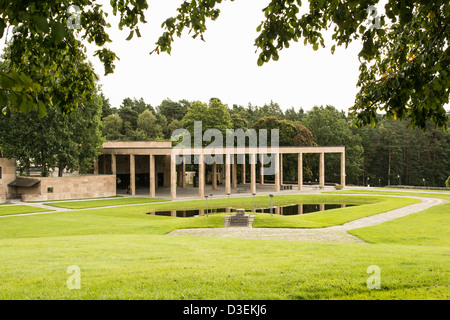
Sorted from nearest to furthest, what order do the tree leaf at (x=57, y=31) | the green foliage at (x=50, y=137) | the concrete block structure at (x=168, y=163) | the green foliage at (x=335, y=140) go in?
the tree leaf at (x=57, y=31), the green foliage at (x=50, y=137), the concrete block structure at (x=168, y=163), the green foliage at (x=335, y=140)

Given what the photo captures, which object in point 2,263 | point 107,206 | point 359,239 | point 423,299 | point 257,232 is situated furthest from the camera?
point 107,206

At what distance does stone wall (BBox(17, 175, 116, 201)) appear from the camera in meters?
42.3

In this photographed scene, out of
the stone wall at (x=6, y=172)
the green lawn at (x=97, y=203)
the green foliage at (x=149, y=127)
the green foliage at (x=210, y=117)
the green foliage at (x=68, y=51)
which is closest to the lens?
the green foliage at (x=68, y=51)

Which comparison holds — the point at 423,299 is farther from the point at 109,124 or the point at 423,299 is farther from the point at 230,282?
the point at 109,124

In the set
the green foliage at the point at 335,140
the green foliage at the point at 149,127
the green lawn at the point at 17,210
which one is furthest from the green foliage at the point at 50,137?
the green foliage at the point at 335,140

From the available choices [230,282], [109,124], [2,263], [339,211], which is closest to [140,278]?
[230,282]

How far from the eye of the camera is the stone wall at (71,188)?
4234 cm

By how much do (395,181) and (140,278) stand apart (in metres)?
76.4

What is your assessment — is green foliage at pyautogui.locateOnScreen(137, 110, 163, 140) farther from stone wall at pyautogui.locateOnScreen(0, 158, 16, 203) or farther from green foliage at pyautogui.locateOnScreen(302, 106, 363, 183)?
stone wall at pyautogui.locateOnScreen(0, 158, 16, 203)

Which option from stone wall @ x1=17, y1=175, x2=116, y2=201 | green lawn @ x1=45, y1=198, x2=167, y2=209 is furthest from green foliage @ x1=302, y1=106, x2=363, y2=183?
stone wall @ x1=17, y1=175, x2=116, y2=201

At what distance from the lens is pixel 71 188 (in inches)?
1761

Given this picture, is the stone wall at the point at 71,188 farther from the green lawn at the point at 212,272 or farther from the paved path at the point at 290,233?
the green lawn at the point at 212,272

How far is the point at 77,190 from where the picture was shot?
45.2 meters

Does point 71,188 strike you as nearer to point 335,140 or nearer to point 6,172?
point 6,172
